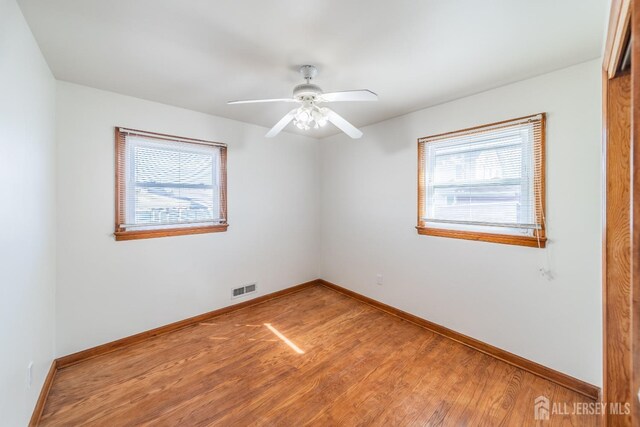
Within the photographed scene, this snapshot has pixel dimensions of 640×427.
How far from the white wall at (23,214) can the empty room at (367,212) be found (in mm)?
19

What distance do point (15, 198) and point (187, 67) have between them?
1.31 meters

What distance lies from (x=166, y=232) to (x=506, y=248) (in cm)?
320

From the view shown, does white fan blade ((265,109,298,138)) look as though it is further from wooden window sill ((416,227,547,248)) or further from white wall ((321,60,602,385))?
wooden window sill ((416,227,547,248))

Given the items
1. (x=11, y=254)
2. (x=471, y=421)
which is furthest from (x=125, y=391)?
(x=471, y=421)

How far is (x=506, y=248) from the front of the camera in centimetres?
217

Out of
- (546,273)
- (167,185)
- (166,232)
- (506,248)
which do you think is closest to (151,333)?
(166,232)

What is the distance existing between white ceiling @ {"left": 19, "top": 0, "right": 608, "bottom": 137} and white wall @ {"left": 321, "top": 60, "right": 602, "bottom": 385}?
0.27 metres

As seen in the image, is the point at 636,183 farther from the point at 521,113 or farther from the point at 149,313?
the point at 149,313

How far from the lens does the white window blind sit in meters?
2.44

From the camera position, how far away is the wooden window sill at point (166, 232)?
7.83 ft

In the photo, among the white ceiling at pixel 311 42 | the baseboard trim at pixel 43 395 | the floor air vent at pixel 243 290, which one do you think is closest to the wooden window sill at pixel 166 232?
the floor air vent at pixel 243 290

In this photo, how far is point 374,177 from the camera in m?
3.24

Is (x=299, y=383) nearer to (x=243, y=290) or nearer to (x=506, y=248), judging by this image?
(x=243, y=290)

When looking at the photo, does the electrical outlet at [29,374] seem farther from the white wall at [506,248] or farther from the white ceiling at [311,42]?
the white wall at [506,248]
